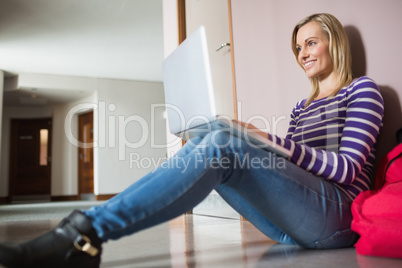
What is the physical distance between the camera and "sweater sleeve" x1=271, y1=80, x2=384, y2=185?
101 cm

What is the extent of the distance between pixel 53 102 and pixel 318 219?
26.1ft

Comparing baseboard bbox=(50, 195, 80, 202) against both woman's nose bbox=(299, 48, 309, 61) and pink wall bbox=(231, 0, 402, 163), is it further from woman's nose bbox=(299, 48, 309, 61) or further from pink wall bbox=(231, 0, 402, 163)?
woman's nose bbox=(299, 48, 309, 61)

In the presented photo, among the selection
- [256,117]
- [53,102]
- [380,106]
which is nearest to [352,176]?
[380,106]

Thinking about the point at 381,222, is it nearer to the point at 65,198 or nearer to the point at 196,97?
the point at 196,97

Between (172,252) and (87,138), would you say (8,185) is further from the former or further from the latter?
(172,252)

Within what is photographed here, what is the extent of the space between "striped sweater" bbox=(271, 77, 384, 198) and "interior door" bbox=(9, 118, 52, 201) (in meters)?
7.95

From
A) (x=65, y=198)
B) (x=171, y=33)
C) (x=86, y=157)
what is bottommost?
(x=65, y=198)

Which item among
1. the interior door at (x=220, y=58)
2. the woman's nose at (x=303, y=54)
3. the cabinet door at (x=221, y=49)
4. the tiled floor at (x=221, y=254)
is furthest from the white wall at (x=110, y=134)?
the woman's nose at (x=303, y=54)

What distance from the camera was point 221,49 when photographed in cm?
266

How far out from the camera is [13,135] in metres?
8.35

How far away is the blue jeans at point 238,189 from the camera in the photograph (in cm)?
83

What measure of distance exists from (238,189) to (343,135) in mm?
377

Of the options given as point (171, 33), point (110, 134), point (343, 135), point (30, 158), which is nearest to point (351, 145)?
point (343, 135)

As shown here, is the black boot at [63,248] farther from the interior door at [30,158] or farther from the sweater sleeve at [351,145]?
the interior door at [30,158]
